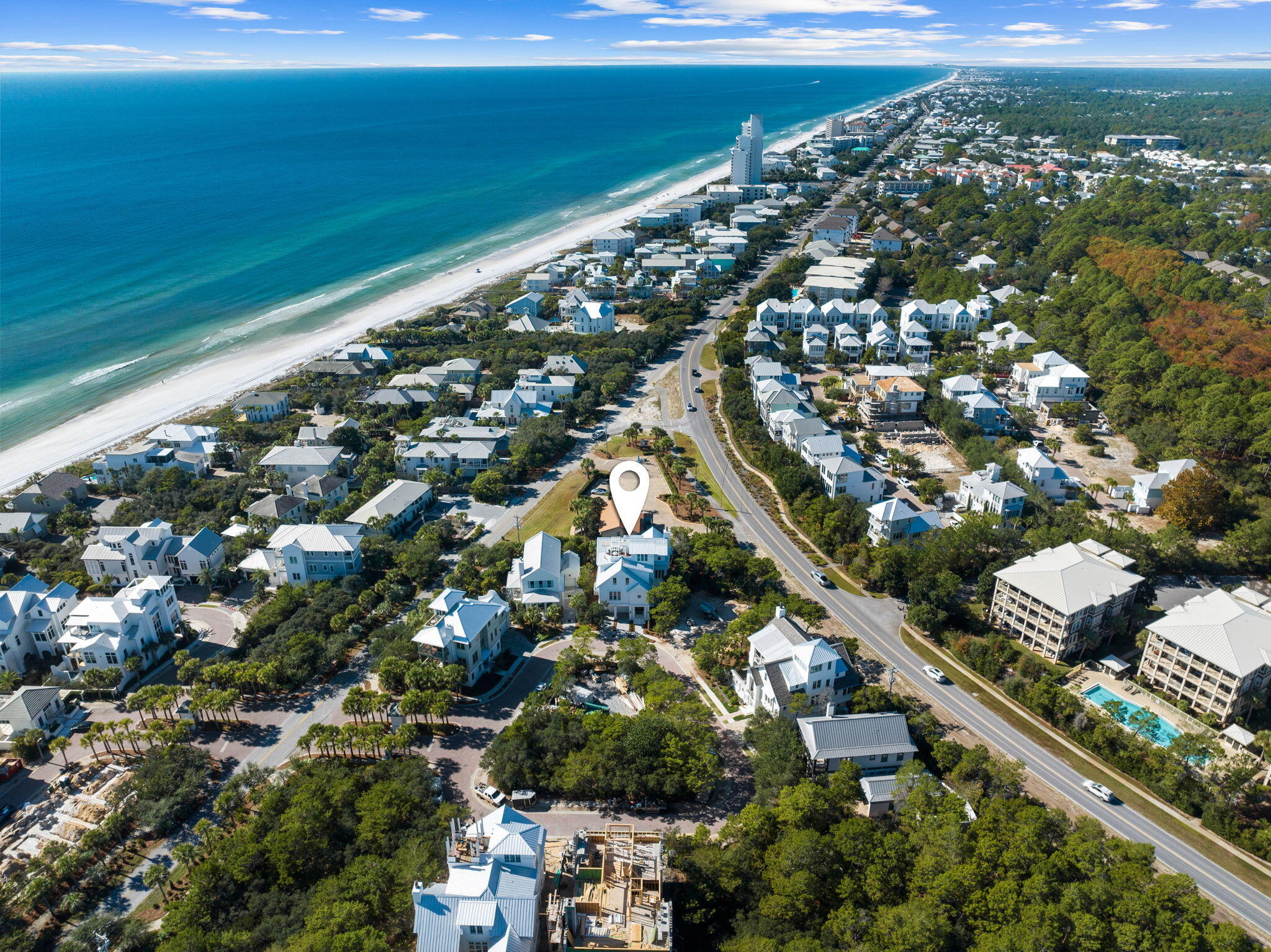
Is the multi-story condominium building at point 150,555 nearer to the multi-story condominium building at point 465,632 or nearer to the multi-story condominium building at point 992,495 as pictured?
the multi-story condominium building at point 465,632

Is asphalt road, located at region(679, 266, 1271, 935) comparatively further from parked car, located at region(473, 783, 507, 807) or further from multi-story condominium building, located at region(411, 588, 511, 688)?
parked car, located at region(473, 783, 507, 807)

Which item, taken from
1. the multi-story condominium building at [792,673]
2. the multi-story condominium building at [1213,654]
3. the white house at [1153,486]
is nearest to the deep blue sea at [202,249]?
the multi-story condominium building at [792,673]

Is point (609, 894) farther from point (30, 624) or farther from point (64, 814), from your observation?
point (30, 624)

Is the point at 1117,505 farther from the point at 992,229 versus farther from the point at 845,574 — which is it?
the point at 992,229

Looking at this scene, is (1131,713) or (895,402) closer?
(1131,713)

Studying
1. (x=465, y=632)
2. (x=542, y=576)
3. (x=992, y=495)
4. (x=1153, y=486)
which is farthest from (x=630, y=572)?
(x=1153, y=486)

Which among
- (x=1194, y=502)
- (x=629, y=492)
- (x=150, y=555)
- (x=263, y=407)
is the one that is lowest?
(x=150, y=555)

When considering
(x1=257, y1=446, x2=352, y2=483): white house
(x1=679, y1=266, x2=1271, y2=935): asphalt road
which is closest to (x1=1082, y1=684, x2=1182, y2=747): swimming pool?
(x1=679, y1=266, x2=1271, y2=935): asphalt road
